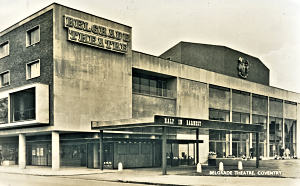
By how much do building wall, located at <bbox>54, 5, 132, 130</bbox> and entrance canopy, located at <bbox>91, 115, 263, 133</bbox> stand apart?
2213mm

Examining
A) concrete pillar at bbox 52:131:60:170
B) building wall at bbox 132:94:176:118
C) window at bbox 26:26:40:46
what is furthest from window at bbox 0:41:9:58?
building wall at bbox 132:94:176:118

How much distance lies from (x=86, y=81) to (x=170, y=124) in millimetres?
13280

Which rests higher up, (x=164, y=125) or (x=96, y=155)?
(x=164, y=125)

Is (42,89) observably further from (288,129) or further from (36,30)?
(288,129)

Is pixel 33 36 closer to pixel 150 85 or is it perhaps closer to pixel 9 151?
pixel 150 85

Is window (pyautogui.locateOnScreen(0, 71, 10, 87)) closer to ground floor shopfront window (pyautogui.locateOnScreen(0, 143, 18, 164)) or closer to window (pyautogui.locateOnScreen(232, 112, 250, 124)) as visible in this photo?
ground floor shopfront window (pyautogui.locateOnScreen(0, 143, 18, 164))

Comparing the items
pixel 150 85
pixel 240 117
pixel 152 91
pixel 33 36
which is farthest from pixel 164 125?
pixel 240 117

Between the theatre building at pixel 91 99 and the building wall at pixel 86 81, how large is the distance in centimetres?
10

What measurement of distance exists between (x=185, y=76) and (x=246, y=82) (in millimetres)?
16616

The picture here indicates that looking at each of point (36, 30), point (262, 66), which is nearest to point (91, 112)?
point (36, 30)

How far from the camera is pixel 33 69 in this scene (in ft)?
137

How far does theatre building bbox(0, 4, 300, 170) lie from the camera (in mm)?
37344

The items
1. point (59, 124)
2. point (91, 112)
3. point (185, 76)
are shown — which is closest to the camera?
point (59, 124)

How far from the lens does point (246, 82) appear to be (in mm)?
66562
